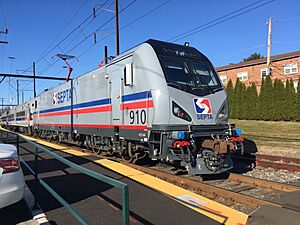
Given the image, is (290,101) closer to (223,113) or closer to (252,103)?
(252,103)

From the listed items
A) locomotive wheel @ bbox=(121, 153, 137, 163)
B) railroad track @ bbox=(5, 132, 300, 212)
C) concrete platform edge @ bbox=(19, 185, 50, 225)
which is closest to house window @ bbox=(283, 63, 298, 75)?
locomotive wheel @ bbox=(121, 153, 137, 163)

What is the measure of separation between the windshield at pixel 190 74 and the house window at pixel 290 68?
30464 mm

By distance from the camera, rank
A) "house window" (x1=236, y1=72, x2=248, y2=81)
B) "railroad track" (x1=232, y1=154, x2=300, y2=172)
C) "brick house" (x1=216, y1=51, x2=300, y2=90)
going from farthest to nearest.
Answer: "house window" (x1=236, y1=72, x2=248, y2=81) < "brick house" (x1=216, y1=51, x2=300, y2=90) < "railroad track" (x1=232, y1=154, x2=300, y2=172)

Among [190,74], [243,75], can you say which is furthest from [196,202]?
[243,75]

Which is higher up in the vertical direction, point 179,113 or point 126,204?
point 179,113

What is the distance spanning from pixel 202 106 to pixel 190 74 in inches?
40.5

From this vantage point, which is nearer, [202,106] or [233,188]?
[233,188]

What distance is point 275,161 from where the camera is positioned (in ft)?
31.8

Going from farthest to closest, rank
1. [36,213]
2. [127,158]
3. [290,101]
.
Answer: [290,101]
[127,158]
[36,213]

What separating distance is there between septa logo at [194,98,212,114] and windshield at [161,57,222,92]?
345 mm

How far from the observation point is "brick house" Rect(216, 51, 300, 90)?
34469 millimetres

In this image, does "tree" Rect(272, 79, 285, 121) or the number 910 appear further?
"tree" Rect(272, 79, 285, 121)

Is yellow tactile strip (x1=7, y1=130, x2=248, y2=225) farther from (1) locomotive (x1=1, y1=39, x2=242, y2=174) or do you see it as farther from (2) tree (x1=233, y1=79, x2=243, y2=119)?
(2) tree (x1=233, y1=79, x2=243, y2=119)

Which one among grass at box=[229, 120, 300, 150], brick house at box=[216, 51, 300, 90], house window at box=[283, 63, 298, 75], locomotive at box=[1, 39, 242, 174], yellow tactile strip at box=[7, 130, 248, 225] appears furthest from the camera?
brick house at box=[216, 51, 300, 90]
